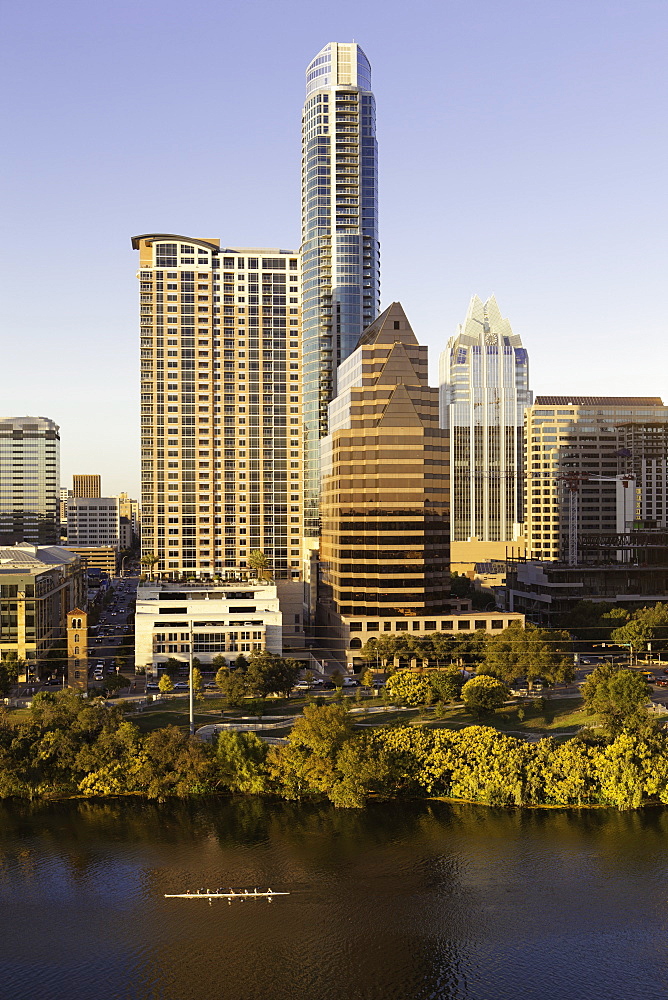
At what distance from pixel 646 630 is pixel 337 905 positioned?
7173 cm

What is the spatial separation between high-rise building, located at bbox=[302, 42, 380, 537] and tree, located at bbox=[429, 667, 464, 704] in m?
72.9

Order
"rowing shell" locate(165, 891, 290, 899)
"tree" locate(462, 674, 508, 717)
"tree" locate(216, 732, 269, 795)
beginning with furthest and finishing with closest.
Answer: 1. "tree" locate(462, 674, 508, 717)
2. "tree" locate(216, 732, 269, 795)
3. "rowing shell" locate(165, 891, 290, 899)

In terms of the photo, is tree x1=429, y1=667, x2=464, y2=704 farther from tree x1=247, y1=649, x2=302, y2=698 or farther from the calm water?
the calm water

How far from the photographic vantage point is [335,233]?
165000 mm

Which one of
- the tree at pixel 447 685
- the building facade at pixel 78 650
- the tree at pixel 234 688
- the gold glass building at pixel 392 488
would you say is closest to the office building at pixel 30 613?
the building facade at pixel 78 650

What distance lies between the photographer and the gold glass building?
119438 mm

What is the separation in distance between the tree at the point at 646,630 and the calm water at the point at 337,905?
1859 inches

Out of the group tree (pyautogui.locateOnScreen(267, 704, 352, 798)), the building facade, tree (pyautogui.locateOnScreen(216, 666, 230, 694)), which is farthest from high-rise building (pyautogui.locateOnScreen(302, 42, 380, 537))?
tree (pyautogui.locateOnScreen(267, 704, 352, 798))

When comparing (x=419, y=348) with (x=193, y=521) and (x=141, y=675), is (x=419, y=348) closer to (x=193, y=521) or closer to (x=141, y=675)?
(x=141, y=675)

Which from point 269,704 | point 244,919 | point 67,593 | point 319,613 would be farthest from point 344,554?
point 244,919

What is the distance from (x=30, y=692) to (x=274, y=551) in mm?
71612

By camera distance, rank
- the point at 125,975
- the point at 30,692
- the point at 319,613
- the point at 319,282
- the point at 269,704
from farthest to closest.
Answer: the point at 319,282, the point at 319,613, the point at 30,692, the point at 269,704, the point at 125,975

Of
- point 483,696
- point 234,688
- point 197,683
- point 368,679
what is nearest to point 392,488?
point 368,679

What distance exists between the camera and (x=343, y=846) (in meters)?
63.6
